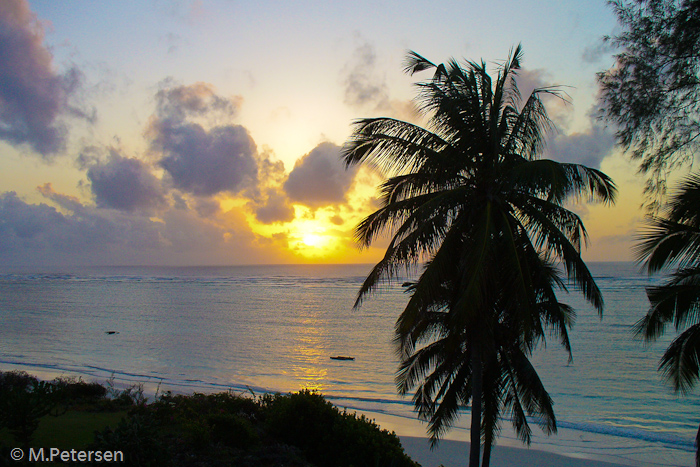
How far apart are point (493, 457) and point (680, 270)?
8.88 metres

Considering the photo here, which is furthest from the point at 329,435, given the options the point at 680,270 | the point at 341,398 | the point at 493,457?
the point at 341,398

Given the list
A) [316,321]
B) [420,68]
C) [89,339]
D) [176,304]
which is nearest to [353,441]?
[420,68]

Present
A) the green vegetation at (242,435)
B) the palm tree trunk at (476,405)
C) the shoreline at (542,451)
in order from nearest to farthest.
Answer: the green vegetation at (242,435) < the palm tree trunk at (476,405) < the shoreline at (542,451)

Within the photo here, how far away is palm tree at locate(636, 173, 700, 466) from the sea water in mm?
4511

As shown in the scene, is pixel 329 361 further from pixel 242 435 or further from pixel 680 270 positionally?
pixel 680 270

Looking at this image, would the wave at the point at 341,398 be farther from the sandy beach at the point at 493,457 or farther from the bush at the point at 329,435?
the bush at the point at 329,435

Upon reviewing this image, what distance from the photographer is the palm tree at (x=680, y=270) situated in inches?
287

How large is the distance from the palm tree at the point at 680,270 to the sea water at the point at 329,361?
451 cm

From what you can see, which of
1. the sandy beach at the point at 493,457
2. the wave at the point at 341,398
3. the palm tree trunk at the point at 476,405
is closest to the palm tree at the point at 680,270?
the palm tree trunk at the point at 476,405

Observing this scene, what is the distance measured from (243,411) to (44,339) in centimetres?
3198

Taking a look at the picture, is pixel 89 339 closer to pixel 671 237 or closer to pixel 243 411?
pixel 243 411

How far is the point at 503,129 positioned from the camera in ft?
28.5

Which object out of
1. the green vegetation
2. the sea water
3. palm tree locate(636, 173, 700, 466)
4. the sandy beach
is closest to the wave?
the sea water

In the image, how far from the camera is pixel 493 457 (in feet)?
45.0
